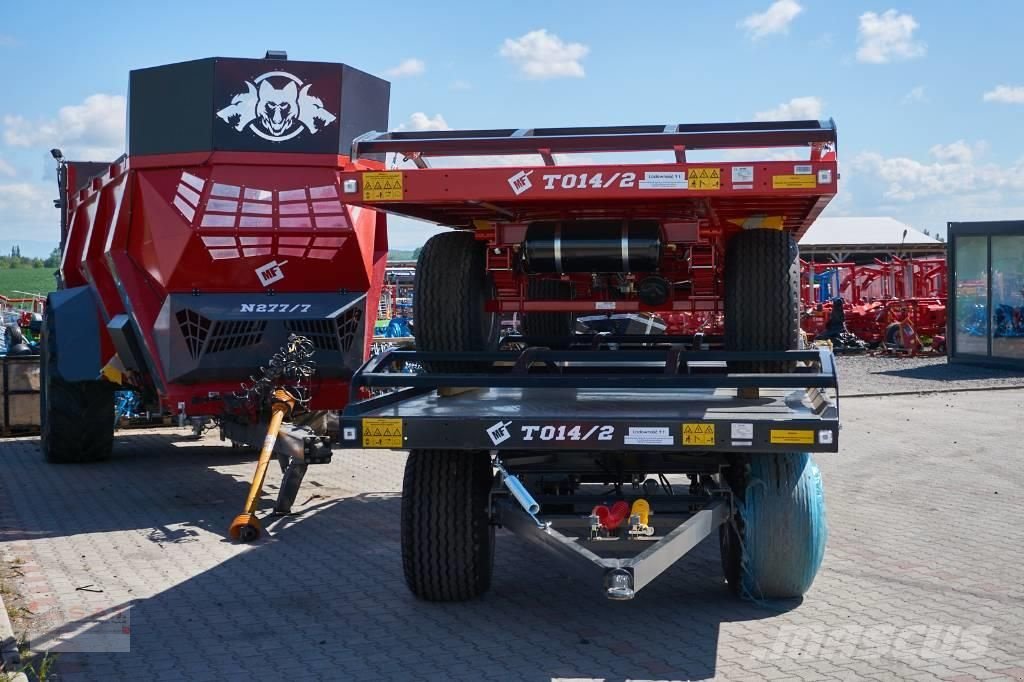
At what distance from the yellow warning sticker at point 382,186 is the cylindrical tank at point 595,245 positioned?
2.83 ft

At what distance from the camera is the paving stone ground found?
527 cm

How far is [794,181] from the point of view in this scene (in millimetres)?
5449

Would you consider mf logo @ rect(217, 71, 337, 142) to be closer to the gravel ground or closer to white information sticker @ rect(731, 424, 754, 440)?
white information sticker @ rect(731, 424, 754, 440)

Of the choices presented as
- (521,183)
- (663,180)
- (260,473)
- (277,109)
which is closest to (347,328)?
(260,473)

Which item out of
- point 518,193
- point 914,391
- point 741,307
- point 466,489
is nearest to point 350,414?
point 466,489

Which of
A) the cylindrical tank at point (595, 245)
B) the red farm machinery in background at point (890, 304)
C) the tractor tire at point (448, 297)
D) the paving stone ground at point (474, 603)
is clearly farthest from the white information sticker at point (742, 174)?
the red farm machinery in background at point (890, 304)

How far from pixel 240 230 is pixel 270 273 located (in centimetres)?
41

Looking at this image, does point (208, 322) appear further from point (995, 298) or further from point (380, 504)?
point (995, 298)

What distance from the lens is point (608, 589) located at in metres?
4.87

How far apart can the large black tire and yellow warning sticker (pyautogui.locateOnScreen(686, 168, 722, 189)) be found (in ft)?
5.75

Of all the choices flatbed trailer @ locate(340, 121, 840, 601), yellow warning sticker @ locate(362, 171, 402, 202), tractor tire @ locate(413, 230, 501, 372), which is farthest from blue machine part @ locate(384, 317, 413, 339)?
yellow warning sticker @ locate(362, 171, 402, 202)

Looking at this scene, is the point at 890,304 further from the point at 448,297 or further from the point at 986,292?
the point at 448,297

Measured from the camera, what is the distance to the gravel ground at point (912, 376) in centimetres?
1833

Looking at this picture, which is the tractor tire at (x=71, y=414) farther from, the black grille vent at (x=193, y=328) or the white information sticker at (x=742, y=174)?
the white information sticker at (x=742, y=174)
